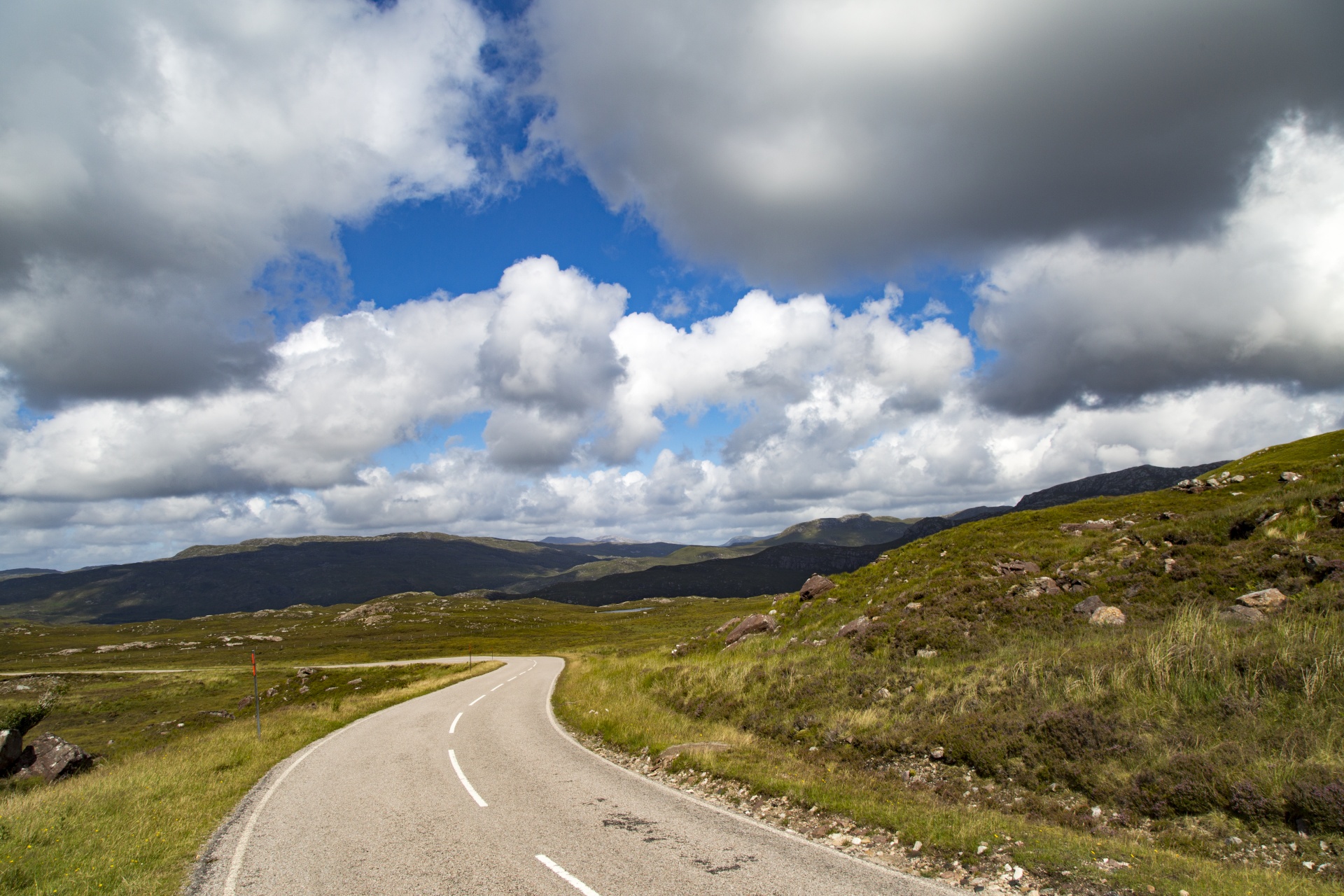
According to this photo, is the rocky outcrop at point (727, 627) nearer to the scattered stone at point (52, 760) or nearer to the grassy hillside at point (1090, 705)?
the grassy hillside at point (1090, 705)

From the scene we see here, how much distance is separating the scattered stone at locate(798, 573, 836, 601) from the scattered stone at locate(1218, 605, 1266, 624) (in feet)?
76.8

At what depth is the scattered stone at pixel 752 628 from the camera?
36.3 meters

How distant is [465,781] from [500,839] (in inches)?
191

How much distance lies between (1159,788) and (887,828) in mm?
4580

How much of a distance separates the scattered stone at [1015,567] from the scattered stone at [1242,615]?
28.9 feet

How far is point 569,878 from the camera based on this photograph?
8.35m

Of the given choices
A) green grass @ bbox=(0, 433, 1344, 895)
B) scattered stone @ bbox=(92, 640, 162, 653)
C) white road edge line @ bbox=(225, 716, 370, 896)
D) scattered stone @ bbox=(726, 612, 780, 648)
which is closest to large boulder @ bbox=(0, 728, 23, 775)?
green grass @ bbox=(0, 433, 1344, 895)

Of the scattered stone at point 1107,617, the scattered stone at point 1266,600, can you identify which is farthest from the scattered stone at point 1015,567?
the scattered stone at point 1266,600

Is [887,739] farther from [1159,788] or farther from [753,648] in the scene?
[753,648]

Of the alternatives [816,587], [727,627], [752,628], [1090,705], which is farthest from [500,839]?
[816,587]

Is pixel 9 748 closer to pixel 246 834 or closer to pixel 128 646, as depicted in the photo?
pixel 246 834

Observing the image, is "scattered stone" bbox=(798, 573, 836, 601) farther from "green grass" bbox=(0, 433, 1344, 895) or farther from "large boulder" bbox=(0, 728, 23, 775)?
"large boulder" bbox=(0, 728, 23, 775)

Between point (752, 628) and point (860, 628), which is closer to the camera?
point (860, 628)

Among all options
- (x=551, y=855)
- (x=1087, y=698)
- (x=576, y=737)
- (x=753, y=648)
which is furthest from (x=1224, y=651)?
(x=753, y=648)
